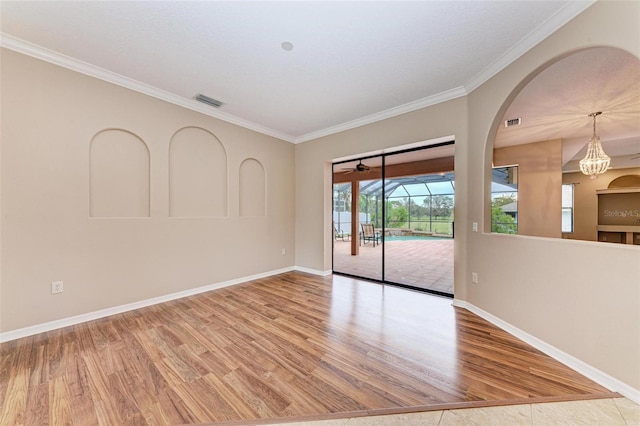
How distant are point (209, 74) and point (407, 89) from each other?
8.61 feet

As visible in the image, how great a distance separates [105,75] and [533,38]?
4734 mm

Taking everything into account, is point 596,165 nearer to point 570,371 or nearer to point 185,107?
point 570,371

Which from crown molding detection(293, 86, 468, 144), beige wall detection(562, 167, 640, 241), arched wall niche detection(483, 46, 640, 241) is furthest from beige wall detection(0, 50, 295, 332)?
beige wall detection(562, 167, 640, 241)

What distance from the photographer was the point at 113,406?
1.51m

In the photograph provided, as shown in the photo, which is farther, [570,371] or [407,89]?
[407,89]

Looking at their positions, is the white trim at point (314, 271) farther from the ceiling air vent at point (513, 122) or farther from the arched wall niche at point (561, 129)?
the ceiling air vent at point (513, 122)

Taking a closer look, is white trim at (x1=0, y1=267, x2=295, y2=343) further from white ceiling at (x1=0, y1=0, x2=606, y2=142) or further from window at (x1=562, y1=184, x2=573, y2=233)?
window at (x1=562, y1=184, x2=573, y2=233)

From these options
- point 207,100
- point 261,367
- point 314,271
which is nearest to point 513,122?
point 314,271

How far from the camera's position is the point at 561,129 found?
14.5 feet

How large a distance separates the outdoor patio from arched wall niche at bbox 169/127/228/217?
2.91 metres

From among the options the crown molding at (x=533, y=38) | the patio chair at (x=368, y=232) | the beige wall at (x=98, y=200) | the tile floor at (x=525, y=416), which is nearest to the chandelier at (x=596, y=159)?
the crown molding at (x=533, y=38)

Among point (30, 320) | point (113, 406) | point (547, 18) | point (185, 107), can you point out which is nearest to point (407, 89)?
point (547, 18)

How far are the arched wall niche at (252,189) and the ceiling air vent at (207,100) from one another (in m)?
1.06

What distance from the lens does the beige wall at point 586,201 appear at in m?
6.28
